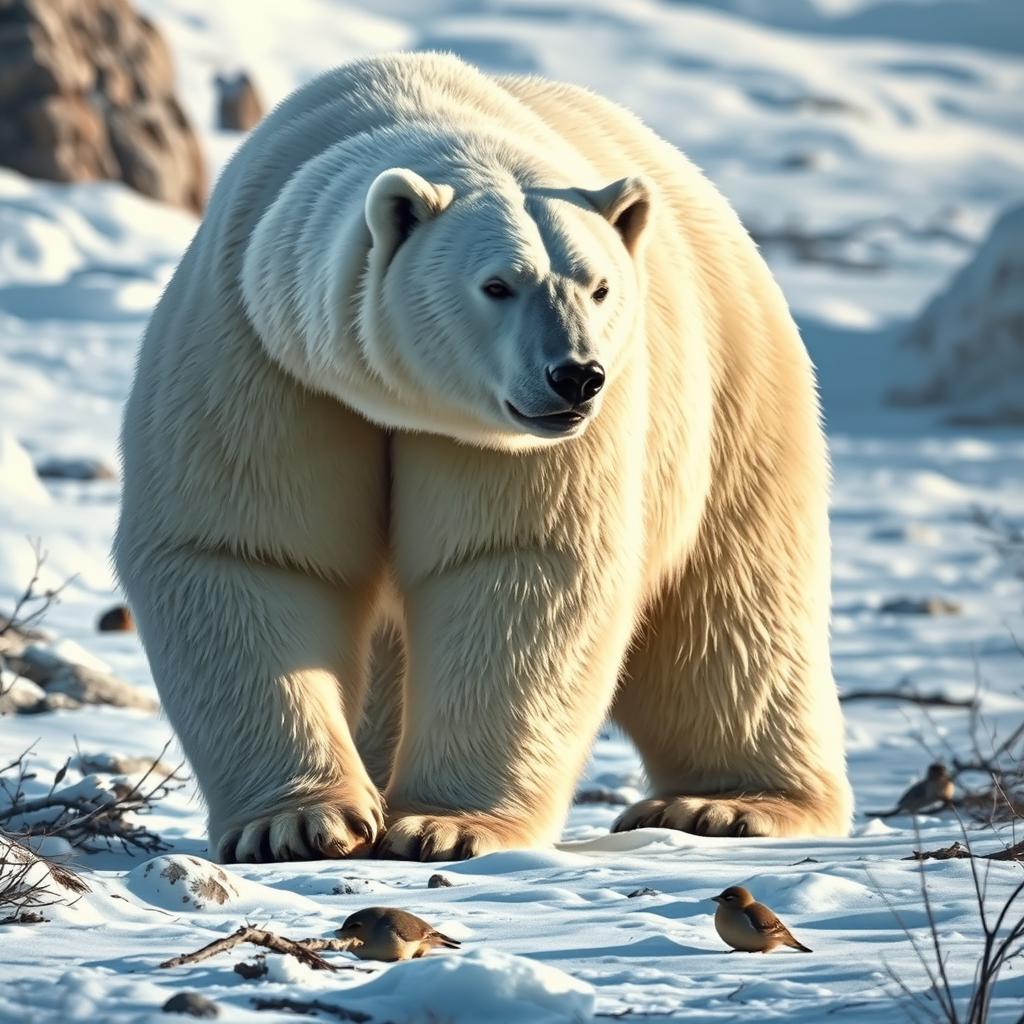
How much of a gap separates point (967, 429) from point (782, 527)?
10614mm

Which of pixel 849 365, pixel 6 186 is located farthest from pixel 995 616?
pixel 6 186

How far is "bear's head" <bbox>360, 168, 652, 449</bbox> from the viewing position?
3564mm

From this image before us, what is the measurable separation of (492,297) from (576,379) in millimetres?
281

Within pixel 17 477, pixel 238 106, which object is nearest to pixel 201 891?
pixel 17 477

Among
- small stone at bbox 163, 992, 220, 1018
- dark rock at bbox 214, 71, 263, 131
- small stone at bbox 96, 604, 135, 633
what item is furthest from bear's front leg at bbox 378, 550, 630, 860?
dark rock at bbox 214, 71, 263, 131

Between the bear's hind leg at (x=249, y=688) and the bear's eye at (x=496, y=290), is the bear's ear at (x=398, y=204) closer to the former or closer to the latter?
the bear's eye at (x=496, y=290)

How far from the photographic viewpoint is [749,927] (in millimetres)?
2549

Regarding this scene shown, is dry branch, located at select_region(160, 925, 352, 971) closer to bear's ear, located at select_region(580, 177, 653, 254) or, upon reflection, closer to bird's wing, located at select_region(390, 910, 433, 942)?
bird's wing, located at select_region(390, 910, 433, 942)

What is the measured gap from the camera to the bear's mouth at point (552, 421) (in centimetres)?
355

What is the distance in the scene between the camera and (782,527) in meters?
4.63

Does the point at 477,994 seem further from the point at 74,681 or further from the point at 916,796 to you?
the point at 74,681

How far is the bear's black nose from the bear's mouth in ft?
0.15

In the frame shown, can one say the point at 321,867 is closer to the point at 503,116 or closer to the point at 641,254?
the point at 641,254

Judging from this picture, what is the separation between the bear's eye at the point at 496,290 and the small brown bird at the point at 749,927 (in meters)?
1.44
